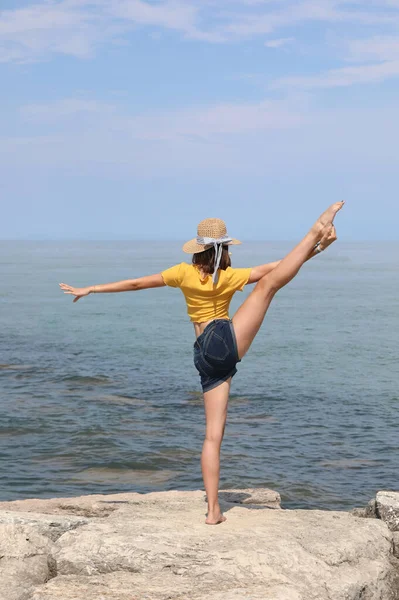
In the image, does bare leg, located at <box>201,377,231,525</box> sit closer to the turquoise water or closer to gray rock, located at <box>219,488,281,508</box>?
gray rock, located at <box>219,488,281,508</box>

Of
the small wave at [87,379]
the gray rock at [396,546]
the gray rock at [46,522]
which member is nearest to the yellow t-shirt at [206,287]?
the gray rock at [46,522]

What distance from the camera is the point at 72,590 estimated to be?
19.9ft

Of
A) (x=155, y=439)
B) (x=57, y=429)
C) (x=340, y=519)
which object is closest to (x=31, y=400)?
(x=57, y=429)

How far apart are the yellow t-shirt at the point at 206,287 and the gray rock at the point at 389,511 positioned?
2.37 metres

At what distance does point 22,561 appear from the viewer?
6.49 m

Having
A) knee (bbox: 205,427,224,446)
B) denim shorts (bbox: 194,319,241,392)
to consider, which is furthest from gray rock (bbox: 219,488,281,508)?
denim shorts (bbox: 194,319,241,392)

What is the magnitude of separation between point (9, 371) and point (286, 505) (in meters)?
12.6

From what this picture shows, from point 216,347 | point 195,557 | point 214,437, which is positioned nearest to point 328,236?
Result: point 216,347

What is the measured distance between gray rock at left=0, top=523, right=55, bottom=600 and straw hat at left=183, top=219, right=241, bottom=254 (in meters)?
2.80

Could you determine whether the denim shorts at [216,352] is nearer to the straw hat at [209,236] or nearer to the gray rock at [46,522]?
the straw hat at [209,236]

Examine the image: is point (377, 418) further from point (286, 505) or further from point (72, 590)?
point (72, 590)

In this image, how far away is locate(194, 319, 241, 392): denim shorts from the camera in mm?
7285

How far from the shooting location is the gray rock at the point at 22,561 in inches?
241

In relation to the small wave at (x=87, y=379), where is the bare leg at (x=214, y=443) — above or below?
above
